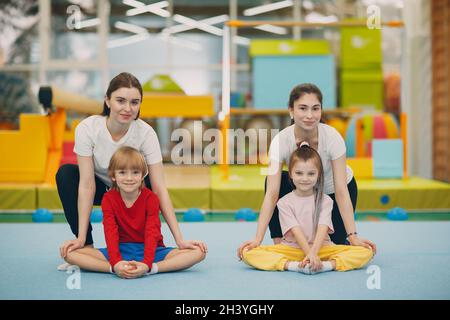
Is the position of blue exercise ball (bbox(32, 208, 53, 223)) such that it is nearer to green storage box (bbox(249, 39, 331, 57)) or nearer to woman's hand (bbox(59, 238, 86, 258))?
woman's hand (bbox(59, 238, 86, 258))

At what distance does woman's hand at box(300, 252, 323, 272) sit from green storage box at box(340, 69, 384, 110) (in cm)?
456

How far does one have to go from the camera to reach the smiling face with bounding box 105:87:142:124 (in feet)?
6.18

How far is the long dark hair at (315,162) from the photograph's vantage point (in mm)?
1961

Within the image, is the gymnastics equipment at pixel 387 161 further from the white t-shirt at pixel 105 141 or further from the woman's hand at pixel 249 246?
the white t-shirt at pixel 105 141

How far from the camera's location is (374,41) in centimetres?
622

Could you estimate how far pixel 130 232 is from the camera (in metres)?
1.97

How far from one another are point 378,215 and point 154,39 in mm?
4302

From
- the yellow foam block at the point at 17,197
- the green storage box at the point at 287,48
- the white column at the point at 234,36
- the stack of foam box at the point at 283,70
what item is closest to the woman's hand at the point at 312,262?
the yellow foam block at the point at 17,197

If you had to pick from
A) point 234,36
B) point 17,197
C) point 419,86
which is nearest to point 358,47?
point 419,86

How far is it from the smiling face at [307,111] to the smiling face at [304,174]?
12 centimetres

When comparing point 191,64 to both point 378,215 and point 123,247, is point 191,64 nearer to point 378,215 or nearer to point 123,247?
point 378,215

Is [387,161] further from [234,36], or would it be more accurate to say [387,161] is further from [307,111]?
[234,36]

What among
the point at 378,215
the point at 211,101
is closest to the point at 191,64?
the point at 211,101

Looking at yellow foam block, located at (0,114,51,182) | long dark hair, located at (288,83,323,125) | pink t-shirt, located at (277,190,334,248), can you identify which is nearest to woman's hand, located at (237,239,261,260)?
pink t-shirt, located at (277,190,334,248)
